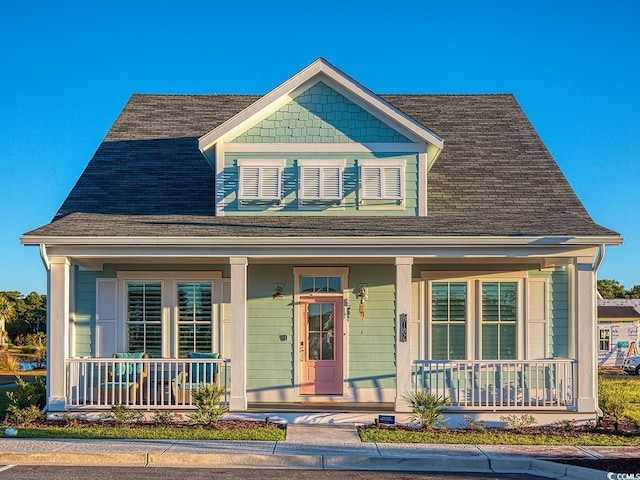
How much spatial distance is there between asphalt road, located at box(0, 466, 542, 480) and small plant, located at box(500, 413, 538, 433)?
3011 mm

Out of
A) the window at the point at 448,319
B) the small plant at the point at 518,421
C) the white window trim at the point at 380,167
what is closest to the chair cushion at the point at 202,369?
the white window trim at the point at 380,167

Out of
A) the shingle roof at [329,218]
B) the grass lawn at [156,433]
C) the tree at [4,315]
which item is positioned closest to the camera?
the grass lawn at [156,433]

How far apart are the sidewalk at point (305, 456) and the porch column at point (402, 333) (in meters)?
2.20

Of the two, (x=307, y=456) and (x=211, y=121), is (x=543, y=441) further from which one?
(x=211, y=121)

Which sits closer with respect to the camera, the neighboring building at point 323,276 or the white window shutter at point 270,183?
the neighboring building at point 323,276

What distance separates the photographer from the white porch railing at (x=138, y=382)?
1286 cm

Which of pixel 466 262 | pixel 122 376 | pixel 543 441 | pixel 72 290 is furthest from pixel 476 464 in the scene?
pixel 72 290

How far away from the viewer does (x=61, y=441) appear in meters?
10.9

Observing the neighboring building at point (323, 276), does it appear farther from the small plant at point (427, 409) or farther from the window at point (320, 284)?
the small plant at point (427, 409)

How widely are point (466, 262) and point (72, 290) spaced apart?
7.90m

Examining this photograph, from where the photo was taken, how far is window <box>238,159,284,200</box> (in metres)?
14.4

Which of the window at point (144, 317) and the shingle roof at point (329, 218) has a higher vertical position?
the shingle roof at point (329, 218)

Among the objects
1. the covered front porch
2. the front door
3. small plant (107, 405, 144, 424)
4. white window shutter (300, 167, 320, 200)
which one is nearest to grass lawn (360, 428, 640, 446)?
the covered front porch

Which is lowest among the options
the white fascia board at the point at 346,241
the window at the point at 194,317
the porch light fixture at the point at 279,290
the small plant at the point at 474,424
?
the small plant at the point at 474,424
